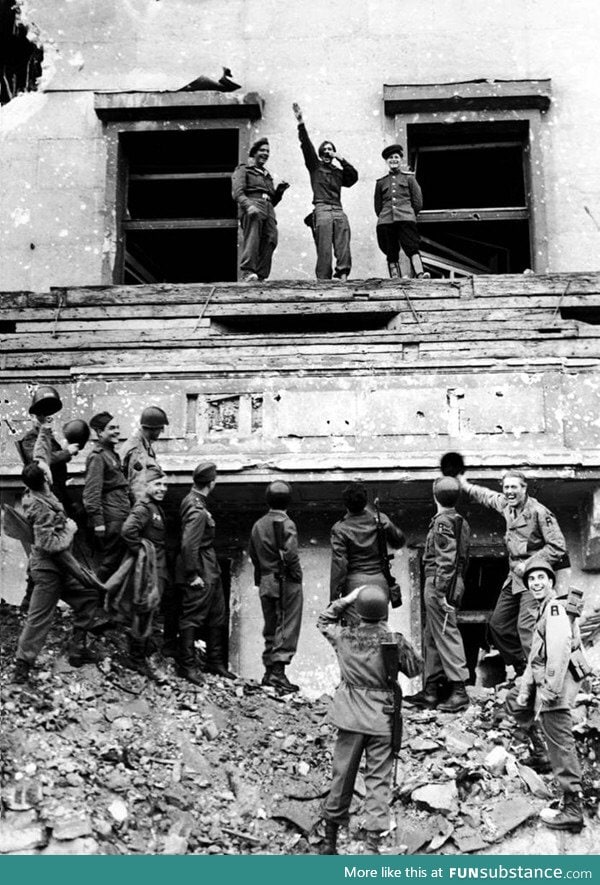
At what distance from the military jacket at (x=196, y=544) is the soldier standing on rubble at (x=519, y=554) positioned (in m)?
2.56

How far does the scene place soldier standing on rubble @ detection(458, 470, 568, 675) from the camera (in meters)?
13.1

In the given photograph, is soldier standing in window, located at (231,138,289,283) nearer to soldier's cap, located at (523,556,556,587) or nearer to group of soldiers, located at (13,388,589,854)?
group of soldiers, located at (13,388,589,854)

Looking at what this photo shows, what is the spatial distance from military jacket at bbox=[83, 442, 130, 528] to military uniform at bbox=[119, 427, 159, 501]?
8 cm

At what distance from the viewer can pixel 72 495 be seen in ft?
47.5

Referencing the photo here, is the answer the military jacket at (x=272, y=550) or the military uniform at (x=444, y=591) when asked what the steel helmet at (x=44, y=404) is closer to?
the military jacket at (x=272, y=550)

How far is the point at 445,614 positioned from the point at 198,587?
86.3 inches

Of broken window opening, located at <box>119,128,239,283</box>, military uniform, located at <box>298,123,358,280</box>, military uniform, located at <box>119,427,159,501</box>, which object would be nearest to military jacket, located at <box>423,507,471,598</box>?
military uniform, located at <box>119,427,159,501</box>

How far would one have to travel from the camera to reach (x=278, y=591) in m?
13.5

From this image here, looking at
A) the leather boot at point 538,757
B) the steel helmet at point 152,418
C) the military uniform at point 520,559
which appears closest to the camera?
the leather boot at point 538,757

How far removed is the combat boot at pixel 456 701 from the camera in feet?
42.7

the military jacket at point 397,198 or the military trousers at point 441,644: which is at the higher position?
the military jacket at point 397,198

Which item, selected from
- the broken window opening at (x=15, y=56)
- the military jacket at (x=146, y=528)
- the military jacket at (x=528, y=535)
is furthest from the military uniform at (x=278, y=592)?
the broken window opening at (x=15, y=56)
